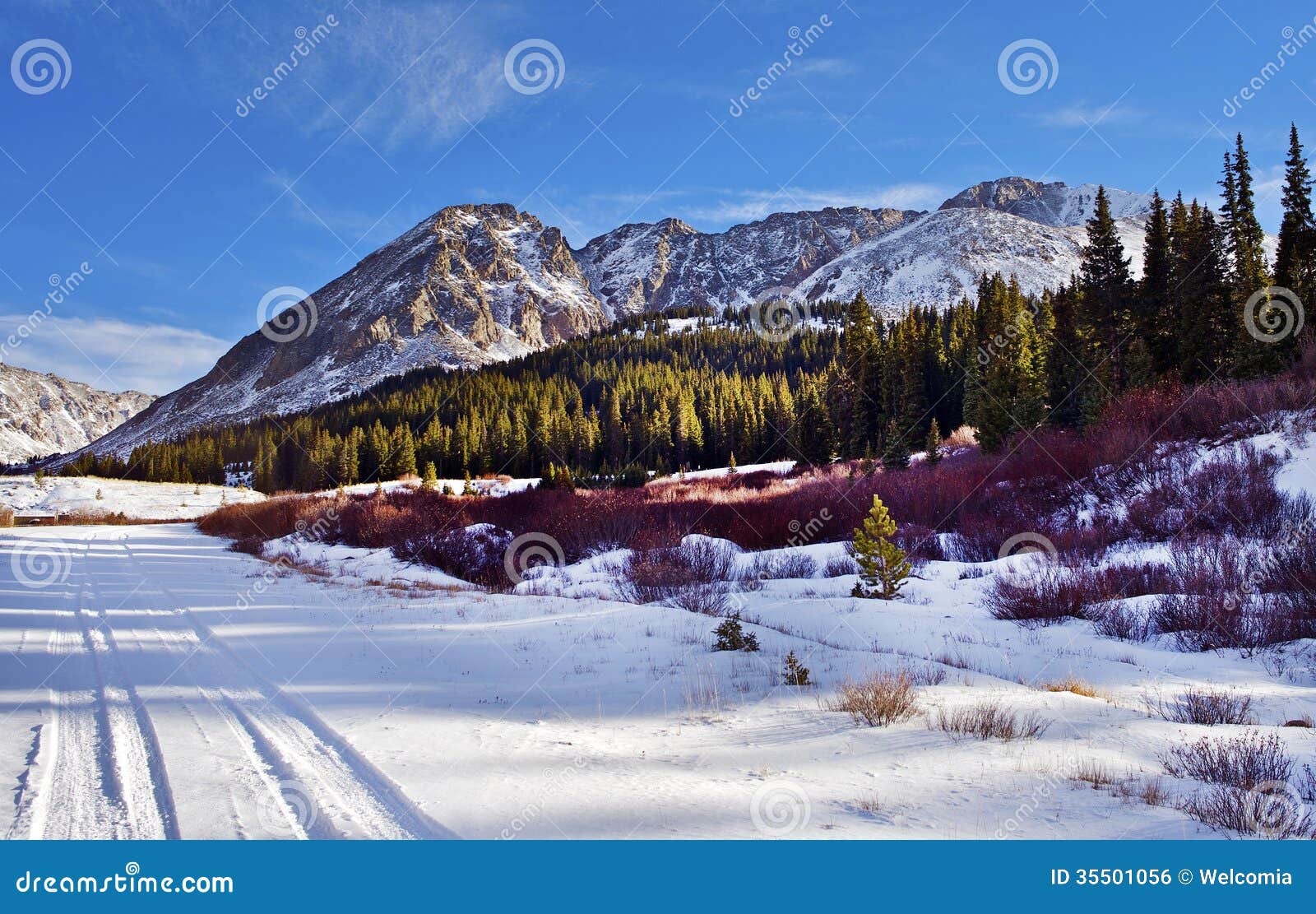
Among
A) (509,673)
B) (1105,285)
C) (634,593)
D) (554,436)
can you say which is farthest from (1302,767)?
(554,436)

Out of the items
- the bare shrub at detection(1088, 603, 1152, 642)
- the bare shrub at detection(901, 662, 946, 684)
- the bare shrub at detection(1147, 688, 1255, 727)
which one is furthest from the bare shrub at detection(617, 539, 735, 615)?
the bare shrub at detection(1147, 688, 1255, 727)

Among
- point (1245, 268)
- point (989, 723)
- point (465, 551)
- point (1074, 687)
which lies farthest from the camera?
point (1245, 268)

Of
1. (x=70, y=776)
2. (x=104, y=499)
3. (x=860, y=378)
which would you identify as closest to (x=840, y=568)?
(x=70, y=776)

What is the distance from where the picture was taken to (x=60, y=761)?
3.72m

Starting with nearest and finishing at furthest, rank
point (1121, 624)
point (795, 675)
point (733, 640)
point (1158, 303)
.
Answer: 1. point (795, 675)
2. point (733, 640)
3. point (1121, 624)
4. point (1158, 303)

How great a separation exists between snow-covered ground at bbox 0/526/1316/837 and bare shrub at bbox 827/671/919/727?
13 cm

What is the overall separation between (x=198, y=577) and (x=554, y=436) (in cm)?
6975

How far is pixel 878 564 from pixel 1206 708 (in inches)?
228

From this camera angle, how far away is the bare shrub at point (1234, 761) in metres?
3.70

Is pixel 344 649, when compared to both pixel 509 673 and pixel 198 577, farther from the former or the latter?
pixel 198 577

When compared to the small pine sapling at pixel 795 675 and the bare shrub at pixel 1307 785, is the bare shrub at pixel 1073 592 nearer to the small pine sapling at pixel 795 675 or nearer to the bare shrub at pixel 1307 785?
the small pine sapling at pixel 795 675

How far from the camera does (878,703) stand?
15.6 feet

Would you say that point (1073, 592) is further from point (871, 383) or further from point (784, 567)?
point (871, 383)

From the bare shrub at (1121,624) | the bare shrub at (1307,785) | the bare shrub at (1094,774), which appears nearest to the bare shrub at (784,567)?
the bare shrub at (1121,624)
